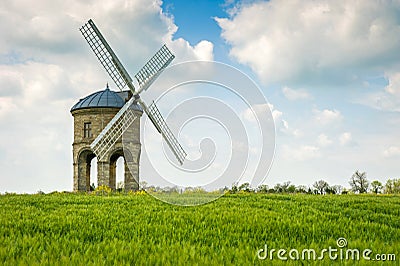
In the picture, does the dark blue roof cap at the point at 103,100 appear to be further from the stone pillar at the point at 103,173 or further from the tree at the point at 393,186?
the tree at the point at 393,186

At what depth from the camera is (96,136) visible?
25.7 m

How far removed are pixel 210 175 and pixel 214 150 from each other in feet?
1.79

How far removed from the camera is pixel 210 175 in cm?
922

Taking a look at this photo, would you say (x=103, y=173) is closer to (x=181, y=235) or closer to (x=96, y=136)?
(x=96, y=136)

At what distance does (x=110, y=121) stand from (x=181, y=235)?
19.1 m

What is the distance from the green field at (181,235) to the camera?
4.95 meters

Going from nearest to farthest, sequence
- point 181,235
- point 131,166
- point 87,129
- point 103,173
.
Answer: point 181,235, point 103,173, point 131,166, point 87,129

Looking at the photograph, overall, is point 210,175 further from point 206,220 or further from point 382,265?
point 382,265

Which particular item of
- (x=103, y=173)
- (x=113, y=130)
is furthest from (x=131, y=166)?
(x=113, y=130)

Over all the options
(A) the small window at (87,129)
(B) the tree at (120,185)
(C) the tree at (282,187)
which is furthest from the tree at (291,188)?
(A) the small window at (87,129)

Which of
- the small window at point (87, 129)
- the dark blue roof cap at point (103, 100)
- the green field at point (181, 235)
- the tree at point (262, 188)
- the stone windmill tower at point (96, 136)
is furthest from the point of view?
the small window at point (87, 129)

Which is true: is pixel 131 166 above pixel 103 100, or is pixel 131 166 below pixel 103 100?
below

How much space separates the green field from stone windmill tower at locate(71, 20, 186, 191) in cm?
1399

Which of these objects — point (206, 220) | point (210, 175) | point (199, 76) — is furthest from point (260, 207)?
point (199, 76)
